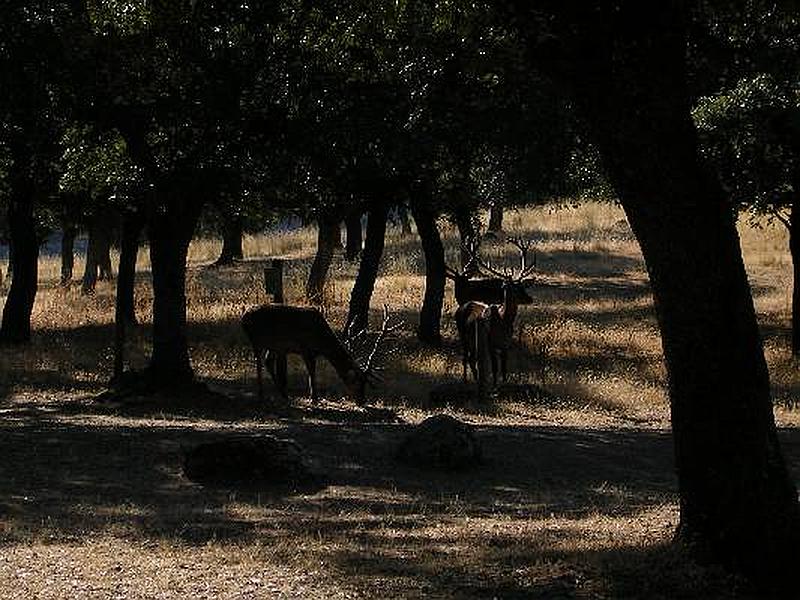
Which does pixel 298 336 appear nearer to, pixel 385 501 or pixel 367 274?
pixel 367 274

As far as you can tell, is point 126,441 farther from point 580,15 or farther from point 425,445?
point 580,15

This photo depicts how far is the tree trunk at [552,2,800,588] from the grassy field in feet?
1.67

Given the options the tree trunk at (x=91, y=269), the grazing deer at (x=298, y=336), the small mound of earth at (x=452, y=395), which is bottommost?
the small mound of earth at (x=452, y=395)

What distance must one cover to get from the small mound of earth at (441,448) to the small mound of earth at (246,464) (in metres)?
1.75

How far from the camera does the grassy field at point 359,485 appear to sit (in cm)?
934

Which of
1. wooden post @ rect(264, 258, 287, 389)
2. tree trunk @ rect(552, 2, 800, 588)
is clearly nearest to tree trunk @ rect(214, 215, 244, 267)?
wooden post @ rect(264, 258, 287, 389)

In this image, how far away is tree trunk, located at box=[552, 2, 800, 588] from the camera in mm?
8430

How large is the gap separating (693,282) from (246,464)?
22.4ft

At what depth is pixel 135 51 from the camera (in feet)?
63.0

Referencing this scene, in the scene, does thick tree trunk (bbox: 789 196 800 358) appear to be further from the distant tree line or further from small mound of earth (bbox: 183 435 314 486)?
small mound of earth (bbox: 183 435 314 486)

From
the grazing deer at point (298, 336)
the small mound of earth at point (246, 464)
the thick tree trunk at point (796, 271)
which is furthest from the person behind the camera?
the thick tree trunk at point (796, 271)

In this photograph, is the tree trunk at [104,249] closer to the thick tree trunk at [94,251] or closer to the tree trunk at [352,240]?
the thick tree trunk at [94,251]

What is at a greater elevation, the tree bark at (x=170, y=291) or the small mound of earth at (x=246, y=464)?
the tree bark at (x=170, y=291)

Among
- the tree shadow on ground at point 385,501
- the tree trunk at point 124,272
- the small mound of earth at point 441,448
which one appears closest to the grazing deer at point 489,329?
the tree shadow on ground at point 385,501
